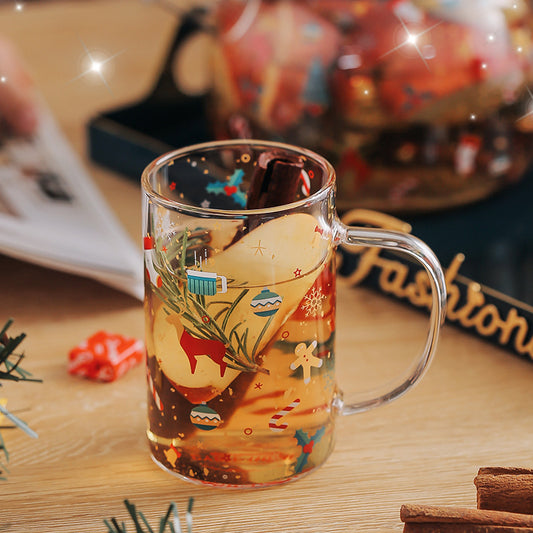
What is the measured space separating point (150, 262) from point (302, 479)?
0.17 meters

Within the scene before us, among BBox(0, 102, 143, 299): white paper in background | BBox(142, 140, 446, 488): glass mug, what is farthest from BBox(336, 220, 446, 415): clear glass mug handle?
BBox(0, 102, 143, 299): white paper in background

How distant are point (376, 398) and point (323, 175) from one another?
16cm

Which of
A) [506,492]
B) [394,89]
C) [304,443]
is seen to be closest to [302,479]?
[304,443]

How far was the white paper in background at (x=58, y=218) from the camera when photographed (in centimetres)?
73

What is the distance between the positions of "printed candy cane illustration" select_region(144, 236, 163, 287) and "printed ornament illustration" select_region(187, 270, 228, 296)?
29mm

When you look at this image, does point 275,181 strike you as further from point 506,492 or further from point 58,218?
point 58,218

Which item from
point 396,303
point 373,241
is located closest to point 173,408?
point 373,241

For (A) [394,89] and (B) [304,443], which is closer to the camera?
(B) [304,443]

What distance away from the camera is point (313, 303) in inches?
20.3

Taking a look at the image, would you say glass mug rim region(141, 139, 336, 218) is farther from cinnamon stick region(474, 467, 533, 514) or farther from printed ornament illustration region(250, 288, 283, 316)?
cinnamon stick region(474, 467, 533, 514)

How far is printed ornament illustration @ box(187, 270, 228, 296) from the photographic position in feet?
1.60

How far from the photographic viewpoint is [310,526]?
1.68ft

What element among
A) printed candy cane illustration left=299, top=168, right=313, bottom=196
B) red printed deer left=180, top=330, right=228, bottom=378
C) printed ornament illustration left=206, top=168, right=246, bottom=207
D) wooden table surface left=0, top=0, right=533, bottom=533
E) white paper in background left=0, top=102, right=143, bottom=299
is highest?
printed candy cane illustration left=299, top=168, right=313, bottom=196

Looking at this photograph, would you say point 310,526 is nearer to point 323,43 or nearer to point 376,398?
point 376,398
